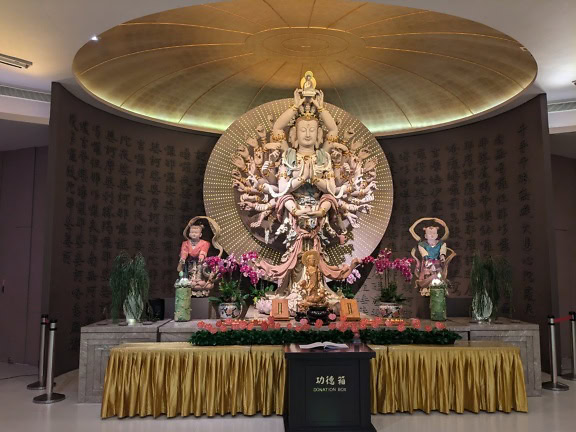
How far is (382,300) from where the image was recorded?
657cm

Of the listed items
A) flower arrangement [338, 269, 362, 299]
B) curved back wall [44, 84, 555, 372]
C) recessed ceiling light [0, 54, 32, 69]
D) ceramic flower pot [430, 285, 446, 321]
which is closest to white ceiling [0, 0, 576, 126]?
recessed ceiling light [0, 54, 32, 69]

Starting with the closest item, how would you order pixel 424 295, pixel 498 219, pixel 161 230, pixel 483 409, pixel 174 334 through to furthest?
pixel 483 409, pixel 174 334, pixel 424 295, pixel 498 219, pixel 161 230

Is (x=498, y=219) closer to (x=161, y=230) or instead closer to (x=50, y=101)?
(x=161, y=230)

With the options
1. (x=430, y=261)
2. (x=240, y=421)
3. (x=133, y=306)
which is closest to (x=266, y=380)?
(x=240, y=421)

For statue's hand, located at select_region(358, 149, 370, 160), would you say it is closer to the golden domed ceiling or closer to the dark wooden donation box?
the golden domed ceiling

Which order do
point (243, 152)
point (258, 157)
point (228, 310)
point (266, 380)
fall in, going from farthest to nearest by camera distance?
point (243, 152), point (258, 157), point (228, 310), point (266, 380)

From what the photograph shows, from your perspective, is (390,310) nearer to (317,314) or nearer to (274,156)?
(317,314)

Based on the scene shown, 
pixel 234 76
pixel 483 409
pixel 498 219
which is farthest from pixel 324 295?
pixel 234 76

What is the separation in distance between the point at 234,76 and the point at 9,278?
4.77m

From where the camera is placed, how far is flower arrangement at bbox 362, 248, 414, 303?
21.5ft

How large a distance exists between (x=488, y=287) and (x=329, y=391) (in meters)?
2.77

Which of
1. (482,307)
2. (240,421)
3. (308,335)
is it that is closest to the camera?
(240,421)

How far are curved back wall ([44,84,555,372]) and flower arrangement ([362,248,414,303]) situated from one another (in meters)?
0.32

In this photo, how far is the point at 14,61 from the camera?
592cm
